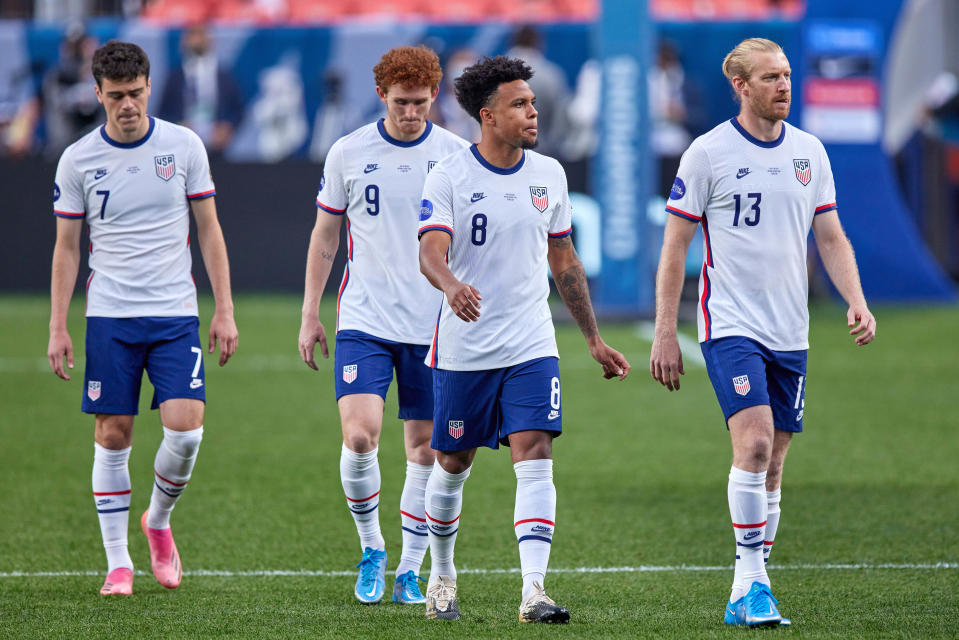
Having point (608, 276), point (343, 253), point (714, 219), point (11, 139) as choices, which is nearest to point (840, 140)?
point (608, 276)

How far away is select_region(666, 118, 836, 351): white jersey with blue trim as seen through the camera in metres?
5.03

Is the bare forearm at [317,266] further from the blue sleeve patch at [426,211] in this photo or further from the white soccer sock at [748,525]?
the white soccer sock at [748,525]

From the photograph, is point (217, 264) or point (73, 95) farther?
point (73, 95)

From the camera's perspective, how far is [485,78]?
4961mm

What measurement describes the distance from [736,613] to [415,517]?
4.66 feet

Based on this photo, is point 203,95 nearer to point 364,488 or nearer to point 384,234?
point 384,234

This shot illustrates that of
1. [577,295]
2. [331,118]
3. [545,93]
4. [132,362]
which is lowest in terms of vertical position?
[132,362]

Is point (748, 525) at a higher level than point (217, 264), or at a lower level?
lower

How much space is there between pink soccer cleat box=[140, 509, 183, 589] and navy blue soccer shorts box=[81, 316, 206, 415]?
1.82 ft

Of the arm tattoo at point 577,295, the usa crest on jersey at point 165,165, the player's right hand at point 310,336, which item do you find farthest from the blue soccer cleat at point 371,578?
the usa crest on jersey at point 165,165

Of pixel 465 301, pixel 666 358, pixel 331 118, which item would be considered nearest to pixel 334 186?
pixel 465 301

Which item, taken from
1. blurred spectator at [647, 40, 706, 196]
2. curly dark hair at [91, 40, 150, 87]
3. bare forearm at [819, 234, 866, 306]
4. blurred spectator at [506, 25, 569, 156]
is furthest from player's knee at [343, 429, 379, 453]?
blurred spectator at [647, 40, 706, 196]

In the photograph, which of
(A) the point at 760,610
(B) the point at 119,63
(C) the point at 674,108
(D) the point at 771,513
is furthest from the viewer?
Result: (C) the point at 674,108

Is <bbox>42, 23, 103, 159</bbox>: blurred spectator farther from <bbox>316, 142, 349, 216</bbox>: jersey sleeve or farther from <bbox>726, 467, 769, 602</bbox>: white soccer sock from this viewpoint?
<bbox>726, 467, 769, 602</bbox>: white soccer sock
